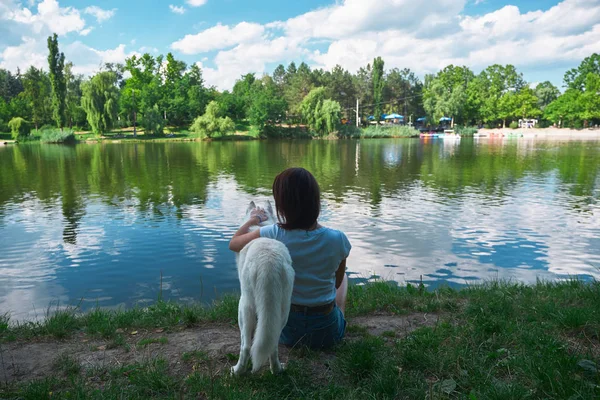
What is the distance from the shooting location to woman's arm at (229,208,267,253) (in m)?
3.09

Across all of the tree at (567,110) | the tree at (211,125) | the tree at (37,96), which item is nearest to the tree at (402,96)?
the tree at (567,110)

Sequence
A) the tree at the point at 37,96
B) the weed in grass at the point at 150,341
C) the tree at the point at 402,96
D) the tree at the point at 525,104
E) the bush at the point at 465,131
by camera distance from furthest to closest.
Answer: the tree at the point at 402,96 < the tree at the point at 525,104 < the bush at the point at 465,131 < the tree at the point at 37,96 < the weed in grass at the point at 150,341

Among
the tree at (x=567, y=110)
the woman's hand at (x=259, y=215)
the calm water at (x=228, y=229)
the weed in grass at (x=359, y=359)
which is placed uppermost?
the tree at (x=567, y=110)

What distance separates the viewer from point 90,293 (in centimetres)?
771

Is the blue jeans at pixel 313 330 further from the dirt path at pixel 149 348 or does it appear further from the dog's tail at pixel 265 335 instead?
the dog's tail at pixel 265 335

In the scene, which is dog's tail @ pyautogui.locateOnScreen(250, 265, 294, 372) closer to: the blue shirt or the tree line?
the blue shirt

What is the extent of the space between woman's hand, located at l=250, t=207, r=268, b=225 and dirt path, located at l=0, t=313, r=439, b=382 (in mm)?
1107

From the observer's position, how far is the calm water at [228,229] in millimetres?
8422

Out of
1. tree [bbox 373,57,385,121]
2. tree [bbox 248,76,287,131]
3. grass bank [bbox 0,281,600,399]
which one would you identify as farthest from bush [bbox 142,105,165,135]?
grass bank [bbox 0,281,600,399]

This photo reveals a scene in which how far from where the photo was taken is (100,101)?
5634 cm

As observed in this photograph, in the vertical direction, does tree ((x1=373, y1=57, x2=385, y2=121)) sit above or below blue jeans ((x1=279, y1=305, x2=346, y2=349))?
above

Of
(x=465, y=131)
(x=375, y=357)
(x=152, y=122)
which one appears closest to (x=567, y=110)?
(x=465, y=131)

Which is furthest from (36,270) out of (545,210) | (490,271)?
(545,210)

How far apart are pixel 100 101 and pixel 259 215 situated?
6098cm
